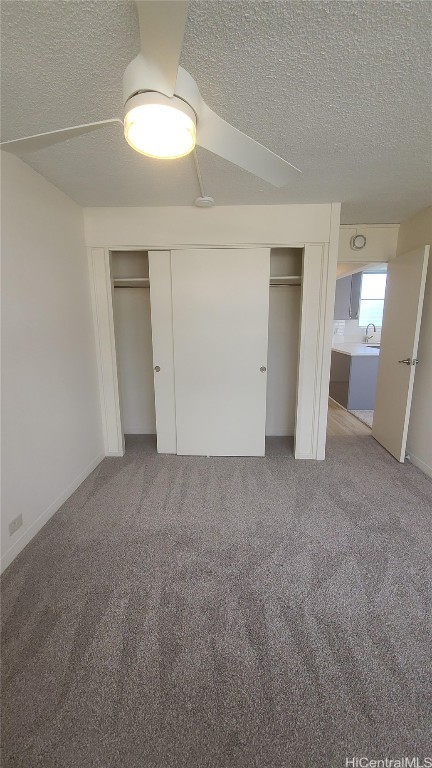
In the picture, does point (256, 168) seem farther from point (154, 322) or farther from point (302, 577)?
point (302, 577)

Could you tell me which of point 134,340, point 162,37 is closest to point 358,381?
point 134,340

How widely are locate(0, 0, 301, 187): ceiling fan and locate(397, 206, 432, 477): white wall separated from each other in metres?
2.26

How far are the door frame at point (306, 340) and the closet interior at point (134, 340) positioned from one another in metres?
0.25

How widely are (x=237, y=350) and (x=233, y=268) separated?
76 cm

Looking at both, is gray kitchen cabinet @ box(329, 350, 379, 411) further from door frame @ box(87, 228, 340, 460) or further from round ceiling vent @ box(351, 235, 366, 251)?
door frame @ box(87, 228, 340, 460)

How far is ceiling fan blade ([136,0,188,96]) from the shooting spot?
2.11ft

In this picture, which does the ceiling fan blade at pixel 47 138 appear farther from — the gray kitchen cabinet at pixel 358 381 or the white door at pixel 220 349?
the gray kitchen cabinet at pixel 358 381

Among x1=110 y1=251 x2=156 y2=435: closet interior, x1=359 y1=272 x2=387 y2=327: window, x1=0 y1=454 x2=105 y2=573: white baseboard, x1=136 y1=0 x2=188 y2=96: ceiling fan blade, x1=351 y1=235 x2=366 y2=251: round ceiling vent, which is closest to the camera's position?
x1=136 y1=0 x2=188 y2=96: ceiling fan blade

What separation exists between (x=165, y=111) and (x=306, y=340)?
2134 millimetres

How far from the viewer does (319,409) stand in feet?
9.14

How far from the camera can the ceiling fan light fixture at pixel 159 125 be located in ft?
2.78

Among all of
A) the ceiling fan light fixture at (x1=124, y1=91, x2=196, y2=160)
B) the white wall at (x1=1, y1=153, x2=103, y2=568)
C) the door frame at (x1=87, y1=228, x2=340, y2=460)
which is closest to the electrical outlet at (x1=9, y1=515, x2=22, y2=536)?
the white wall at (x1=1, y1=153, x2=103, y2=568)

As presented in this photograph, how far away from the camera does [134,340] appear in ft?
10.9

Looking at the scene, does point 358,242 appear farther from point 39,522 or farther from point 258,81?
point 39,522
